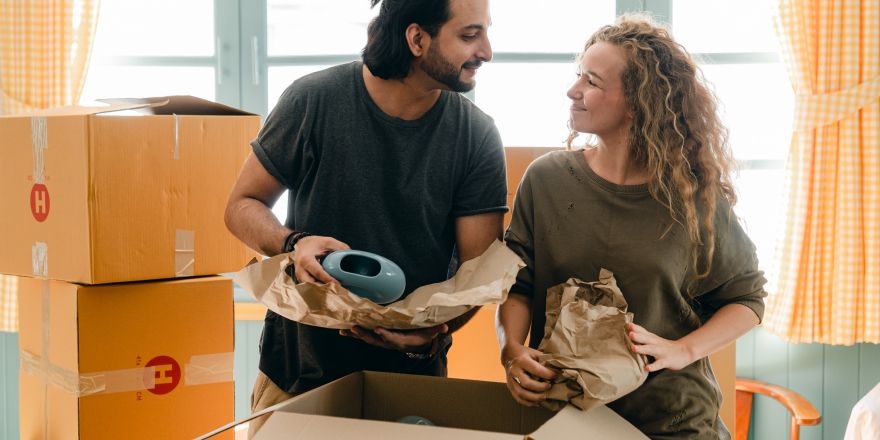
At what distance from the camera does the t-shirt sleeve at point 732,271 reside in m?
1.40

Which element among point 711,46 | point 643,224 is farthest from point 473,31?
point 711,46

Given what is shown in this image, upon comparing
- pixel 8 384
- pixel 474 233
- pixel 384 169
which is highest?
pixel 384 169

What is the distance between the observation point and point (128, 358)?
6.27ft

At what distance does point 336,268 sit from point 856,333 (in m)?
2.32

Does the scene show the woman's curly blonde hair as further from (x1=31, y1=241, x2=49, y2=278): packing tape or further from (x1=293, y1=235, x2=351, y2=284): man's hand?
(x1=31, y1=241, x2=49, y2=278): packing tape

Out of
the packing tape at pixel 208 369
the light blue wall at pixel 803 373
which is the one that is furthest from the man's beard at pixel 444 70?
the light blue wall at pixel 803 373

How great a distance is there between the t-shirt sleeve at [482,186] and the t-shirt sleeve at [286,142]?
275 millimetres

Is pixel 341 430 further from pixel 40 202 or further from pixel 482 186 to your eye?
pixel 40 202

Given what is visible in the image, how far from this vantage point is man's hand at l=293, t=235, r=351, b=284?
1181mm

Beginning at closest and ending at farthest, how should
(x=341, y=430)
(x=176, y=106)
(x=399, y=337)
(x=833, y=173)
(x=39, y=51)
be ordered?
(x=341, y=430) → (x=399, y=337) → (x=176, y=106) → (x=833, y=173) → (x=39, y=51)

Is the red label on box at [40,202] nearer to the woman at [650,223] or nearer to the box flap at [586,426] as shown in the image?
the woman at [650,223]

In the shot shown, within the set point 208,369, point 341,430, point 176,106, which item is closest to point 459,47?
point 341,430

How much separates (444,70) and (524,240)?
1.02ft

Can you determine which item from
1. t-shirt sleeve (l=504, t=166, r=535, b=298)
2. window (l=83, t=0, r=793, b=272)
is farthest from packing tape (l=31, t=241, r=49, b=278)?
→ window (l=83, t=0, r=793, b=272)
